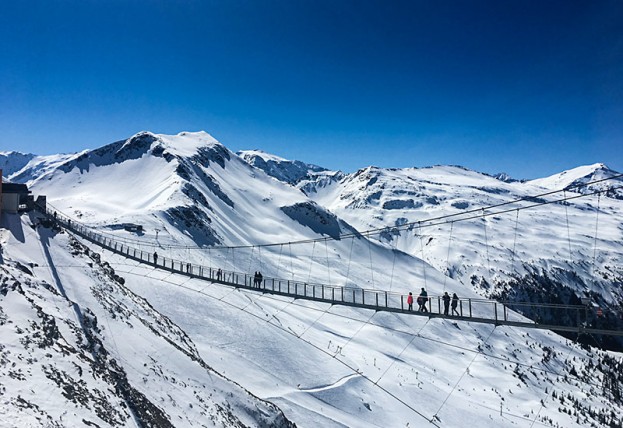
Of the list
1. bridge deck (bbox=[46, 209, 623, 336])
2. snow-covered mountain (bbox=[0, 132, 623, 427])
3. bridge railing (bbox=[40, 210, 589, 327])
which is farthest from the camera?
bridge railing (bbox=[40, 210, 589, 327])

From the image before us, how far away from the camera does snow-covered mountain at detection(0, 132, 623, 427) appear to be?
66.5 ft

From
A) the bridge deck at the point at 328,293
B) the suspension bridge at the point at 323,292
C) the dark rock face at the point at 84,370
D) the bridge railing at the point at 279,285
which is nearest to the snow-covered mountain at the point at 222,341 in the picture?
the dark rock face at the point at 84,370

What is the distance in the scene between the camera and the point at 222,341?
143 ft

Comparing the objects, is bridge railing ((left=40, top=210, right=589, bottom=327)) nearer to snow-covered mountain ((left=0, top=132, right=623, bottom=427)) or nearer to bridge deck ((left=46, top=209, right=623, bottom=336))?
bridge deck ((left=46, top=209, right=623, bottom=336))

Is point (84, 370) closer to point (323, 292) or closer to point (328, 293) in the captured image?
point (323, 292)

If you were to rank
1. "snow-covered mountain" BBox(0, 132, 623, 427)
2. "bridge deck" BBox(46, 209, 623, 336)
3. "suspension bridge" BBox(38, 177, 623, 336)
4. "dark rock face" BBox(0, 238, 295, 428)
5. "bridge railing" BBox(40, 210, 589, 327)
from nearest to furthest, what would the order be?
"dark rock face" BBox(0, 238, 295, 428) < "snow-covered mountain" BBox(0, 132, 623, 427) < "suspension bridge" BBox(38, 177, 623, 336) < "bridge deck" BBox(46, 209, 623, 336) < "bridge railing" BBox(40, 210, 589, 327)

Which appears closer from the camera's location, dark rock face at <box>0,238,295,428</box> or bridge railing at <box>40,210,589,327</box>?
dark rock face at <box>0,238,295,428</box>

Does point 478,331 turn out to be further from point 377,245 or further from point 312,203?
point 312,203

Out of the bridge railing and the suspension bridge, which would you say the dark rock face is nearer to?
the suspension bridge

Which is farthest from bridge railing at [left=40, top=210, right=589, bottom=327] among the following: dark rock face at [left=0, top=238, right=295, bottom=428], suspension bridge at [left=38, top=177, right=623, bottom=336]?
dark rock face at [left=0, top=238, right=295, bottom=428]

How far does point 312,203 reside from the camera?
18650cm

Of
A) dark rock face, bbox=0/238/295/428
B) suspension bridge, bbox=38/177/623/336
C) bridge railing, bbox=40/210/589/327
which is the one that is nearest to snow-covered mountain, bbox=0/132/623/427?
dark rock face, bbox=0/238/295/428

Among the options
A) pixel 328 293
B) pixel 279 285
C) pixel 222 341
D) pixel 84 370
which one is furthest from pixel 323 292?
pixel 328 293

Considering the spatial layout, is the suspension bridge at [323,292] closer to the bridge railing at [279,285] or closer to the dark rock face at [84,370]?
the bridge railing at [279,285]
